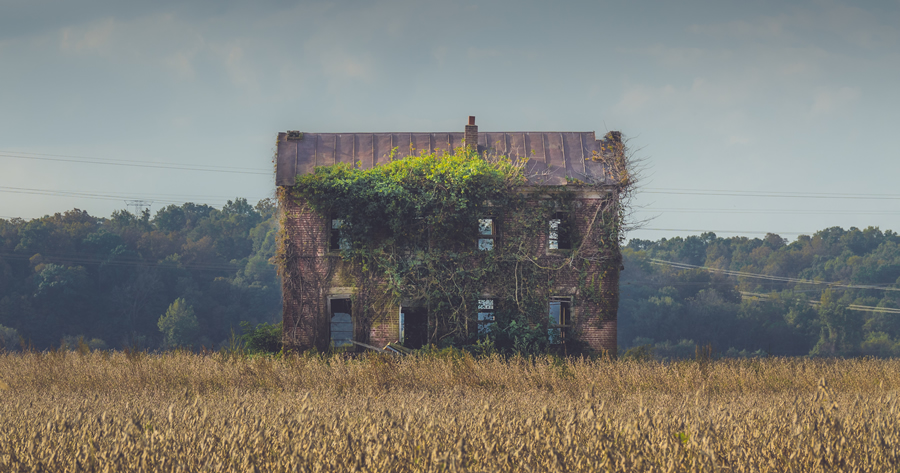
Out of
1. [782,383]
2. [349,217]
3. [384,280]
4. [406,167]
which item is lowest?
[782,383]

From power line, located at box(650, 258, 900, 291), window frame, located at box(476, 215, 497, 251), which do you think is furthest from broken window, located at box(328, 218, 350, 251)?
power line, located at box(650, 258, 900, 291)

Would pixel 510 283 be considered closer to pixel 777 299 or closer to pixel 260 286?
pixel 260 286

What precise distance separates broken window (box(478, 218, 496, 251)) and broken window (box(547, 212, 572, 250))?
158 cm

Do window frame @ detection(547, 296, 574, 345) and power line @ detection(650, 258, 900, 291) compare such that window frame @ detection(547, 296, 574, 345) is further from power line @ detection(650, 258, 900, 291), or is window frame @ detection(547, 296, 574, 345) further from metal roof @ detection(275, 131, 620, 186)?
power line @ detection(650, 258, 900, 291)

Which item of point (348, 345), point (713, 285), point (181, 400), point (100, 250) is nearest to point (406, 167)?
point (348, 345)

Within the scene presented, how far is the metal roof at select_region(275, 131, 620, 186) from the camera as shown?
20.8m

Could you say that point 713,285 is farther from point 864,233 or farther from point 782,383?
point 782,383

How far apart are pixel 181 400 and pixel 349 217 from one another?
950 cm

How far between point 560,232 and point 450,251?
3204 millimetres

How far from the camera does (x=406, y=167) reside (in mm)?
19734

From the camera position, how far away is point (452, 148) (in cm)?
2164

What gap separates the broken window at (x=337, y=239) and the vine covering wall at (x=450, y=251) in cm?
8

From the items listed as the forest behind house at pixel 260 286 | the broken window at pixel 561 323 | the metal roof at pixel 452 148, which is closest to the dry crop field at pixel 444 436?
the broken window at pixel 561 323

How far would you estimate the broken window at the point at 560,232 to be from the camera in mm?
20562
